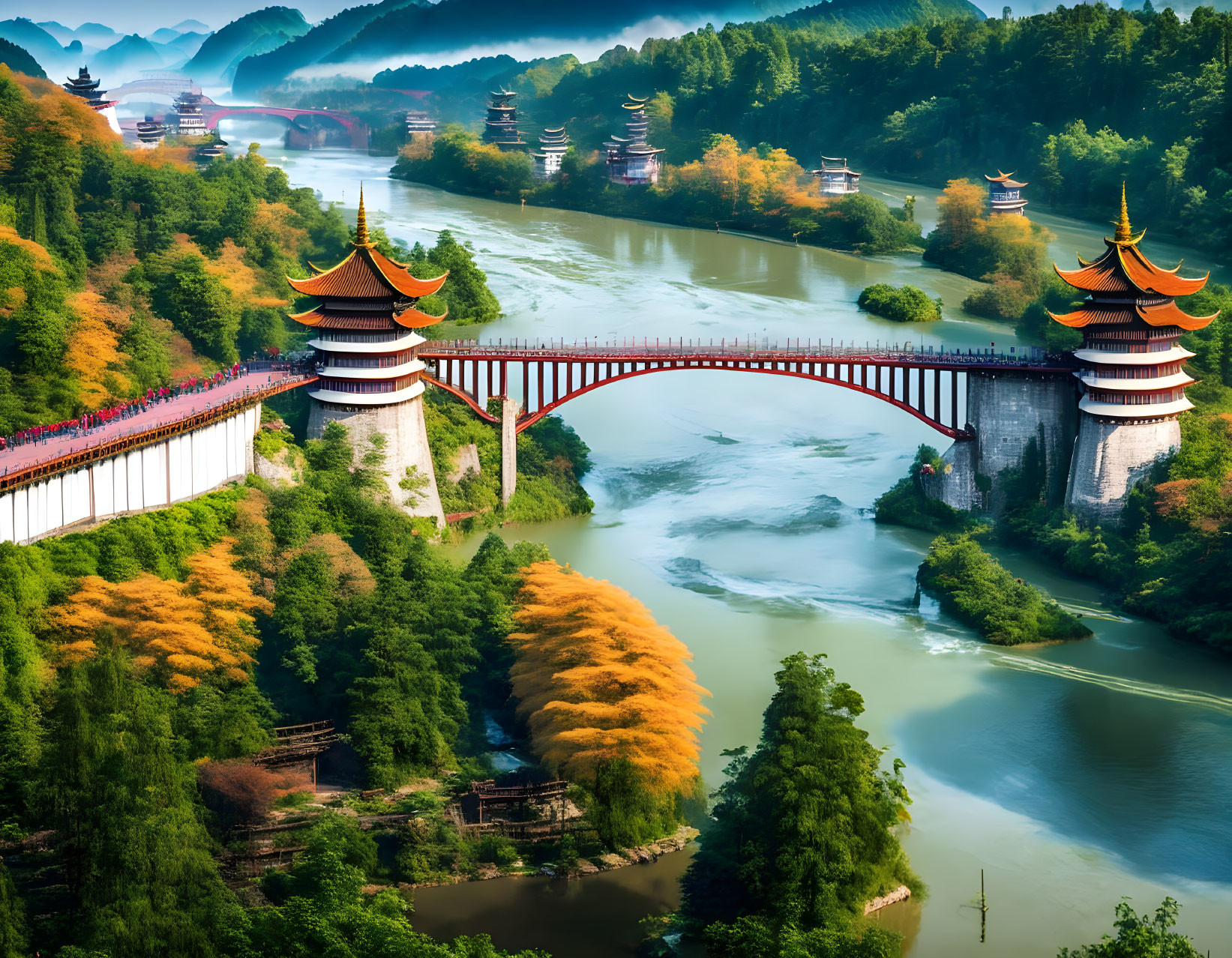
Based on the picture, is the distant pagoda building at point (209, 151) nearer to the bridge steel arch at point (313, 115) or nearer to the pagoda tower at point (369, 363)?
the bridge steel arch at point (313, 115)

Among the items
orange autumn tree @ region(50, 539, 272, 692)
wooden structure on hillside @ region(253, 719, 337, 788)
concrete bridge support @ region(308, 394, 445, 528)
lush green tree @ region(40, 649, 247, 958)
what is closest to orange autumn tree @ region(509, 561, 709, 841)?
wooden structure on hillside @ region(253, 719, 337, 788)

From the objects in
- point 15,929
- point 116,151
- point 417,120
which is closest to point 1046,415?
point 15,929

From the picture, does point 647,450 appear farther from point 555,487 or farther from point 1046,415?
point 1046,415

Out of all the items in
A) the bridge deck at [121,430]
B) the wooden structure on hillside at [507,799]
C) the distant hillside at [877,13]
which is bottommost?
the wooden structure on hillside at [507,799]

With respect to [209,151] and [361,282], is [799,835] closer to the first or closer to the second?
[361,282]

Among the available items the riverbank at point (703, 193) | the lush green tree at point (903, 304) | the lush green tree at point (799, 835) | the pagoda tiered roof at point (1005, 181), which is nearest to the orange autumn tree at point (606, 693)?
the lush green tree at point (799, 835)

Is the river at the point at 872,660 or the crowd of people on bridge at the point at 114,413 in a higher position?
the crowd of people on bridge at the point at 114,413
